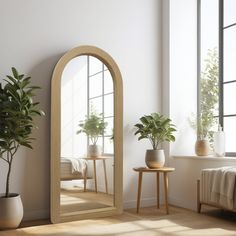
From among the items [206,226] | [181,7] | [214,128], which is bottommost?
[206,226]

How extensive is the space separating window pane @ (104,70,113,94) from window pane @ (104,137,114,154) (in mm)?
566

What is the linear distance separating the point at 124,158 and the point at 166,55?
4.88ft

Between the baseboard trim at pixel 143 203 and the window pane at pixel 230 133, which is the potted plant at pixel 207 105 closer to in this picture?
the window pane at pixel 230 133

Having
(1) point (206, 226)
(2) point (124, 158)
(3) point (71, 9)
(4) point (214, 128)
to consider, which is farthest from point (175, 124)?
(3) point (71, 9)

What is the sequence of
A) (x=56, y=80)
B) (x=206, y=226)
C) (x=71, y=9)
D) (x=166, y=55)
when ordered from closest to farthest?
(x=206, y=226), (x=56, y=80), (x=71, y=9), (x=166, y=55)

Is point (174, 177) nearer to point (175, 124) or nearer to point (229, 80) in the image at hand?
point (175, 124)

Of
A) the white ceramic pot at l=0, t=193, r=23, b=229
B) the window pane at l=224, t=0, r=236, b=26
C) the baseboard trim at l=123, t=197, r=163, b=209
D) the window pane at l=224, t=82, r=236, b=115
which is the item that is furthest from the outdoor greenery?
the white ceramic pot at l=0, t=193, r=23, b=229

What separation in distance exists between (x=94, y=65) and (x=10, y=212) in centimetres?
186

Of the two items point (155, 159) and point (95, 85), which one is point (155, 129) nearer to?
point (155, 159)

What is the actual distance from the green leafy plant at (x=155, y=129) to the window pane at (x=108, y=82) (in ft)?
1.72

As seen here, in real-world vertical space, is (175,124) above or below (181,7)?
below

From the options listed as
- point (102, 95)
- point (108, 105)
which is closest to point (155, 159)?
point (108, 105)

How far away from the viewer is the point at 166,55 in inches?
188

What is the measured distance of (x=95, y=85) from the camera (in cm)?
416
